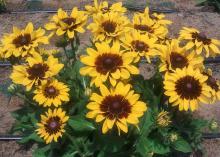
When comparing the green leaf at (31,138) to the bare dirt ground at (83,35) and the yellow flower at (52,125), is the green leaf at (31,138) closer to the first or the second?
the bare dirt ground at (83,35)

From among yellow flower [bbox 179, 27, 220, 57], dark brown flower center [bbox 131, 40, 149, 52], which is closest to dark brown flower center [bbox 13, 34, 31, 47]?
dark brown flower center [bbox 131, 40, 149, 52]

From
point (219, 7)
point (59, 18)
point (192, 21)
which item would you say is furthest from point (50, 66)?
point (219, 7)

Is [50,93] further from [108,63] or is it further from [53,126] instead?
[108,63]

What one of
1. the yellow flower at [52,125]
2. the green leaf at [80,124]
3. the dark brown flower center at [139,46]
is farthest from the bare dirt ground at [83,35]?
the dark brown flower center at [139,46]

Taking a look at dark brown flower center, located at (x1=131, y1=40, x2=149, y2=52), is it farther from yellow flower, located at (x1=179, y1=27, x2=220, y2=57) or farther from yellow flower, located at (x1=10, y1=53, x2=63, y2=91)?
yellow flower, located at (x1=10, y1=53, x2=63, y2=91)

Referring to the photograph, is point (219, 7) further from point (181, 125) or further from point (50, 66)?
point (50, 66)
